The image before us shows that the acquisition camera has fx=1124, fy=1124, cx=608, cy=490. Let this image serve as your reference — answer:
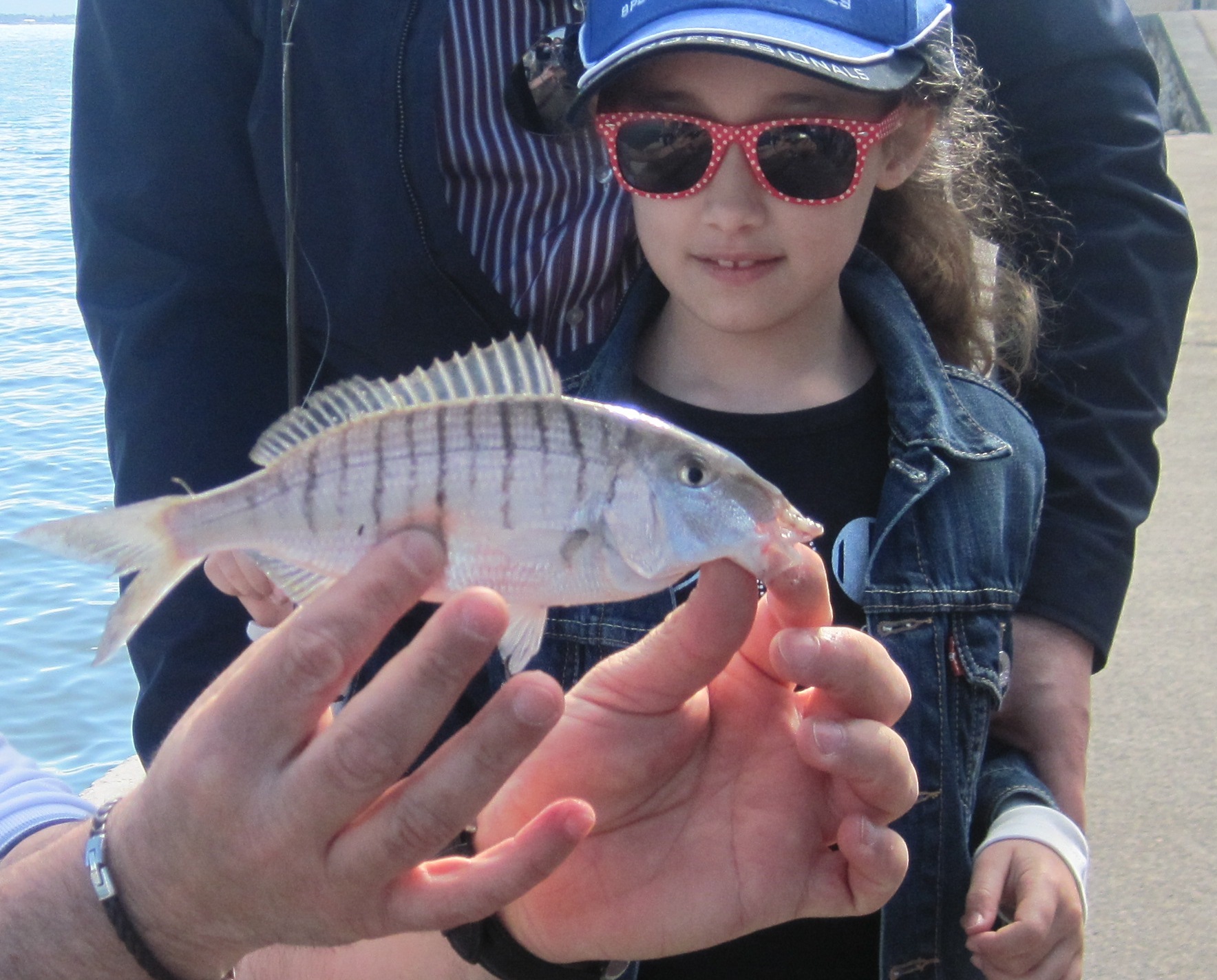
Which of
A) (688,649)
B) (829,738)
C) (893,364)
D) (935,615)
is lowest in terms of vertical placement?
(935,615)

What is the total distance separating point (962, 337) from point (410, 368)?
46.2 inches

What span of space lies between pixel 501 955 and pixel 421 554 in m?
0.63

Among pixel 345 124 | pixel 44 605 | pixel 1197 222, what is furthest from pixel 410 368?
pixel 1197 222

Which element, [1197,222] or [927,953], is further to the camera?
[1197,222]

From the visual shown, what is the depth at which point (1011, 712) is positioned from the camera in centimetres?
216

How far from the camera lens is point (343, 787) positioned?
46.8 inches

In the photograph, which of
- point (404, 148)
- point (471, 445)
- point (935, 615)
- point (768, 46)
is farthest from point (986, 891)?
point (404, 148)

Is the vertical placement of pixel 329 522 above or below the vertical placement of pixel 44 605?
above

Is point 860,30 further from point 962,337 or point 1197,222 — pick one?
point 1197,222

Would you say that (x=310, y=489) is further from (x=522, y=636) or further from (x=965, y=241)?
(x=965, y=241)

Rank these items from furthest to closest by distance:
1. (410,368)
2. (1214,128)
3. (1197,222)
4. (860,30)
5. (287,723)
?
(1214,128)
(1197,222)
(410,368)
(860,30)
(287,723)

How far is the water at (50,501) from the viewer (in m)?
4.71

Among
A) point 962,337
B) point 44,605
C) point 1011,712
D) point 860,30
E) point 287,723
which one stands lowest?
point 44,605

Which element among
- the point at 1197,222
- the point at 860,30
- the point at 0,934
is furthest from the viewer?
the point at 1197,222
